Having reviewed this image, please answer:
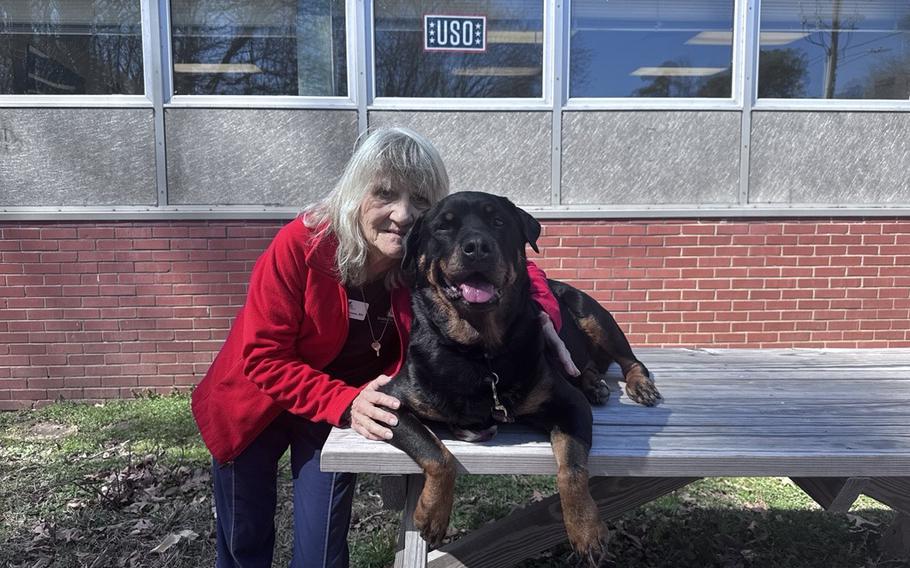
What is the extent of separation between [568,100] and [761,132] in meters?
1.61

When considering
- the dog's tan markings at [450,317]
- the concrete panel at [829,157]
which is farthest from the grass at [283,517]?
the concrete panel at [829,157]

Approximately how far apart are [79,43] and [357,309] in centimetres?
426

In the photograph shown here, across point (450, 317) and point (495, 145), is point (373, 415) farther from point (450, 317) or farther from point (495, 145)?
point (495, 145)

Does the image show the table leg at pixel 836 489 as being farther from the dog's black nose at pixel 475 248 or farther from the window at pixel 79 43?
the window at pixel 79 43

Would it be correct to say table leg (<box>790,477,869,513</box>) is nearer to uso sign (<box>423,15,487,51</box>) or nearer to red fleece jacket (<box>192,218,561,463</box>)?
red fleece jacket (<box>192,218,561,463</box>)

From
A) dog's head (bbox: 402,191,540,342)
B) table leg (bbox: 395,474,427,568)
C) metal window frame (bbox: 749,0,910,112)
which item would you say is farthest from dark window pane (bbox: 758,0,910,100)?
table leg (bbox: 395,474,427,568)

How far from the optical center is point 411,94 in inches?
216

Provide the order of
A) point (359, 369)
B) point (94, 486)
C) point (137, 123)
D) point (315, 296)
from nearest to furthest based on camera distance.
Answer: point (315, 296), point (359, 369), point (94, 486), point (137, 123)

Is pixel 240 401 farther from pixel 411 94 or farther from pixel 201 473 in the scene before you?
pixel 411 94

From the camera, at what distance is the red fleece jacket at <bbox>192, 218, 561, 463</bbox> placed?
2309 millimetres

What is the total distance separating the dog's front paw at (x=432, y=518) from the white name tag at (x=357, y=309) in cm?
76

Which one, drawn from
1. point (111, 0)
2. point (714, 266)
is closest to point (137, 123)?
point (111, 0)

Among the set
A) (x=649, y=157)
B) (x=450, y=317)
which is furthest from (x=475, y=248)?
(x=649, y=157)

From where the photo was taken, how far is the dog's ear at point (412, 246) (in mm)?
2285
